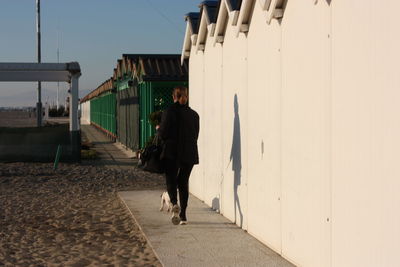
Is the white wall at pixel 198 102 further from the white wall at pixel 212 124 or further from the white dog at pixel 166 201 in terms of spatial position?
the white dog at pixel 166 201

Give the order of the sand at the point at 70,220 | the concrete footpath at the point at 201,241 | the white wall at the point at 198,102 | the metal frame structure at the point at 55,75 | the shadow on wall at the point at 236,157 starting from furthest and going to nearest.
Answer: the metal frame structure at the point at 55,75, the white wall at the point at 198,102, the shadow on wall at the point at 236,157, the sand at the point at 70,220, the concrete footpath at the point at 201,241

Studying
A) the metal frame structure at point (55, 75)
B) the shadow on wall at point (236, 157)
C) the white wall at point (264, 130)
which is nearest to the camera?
the white wall at point (264, 130)

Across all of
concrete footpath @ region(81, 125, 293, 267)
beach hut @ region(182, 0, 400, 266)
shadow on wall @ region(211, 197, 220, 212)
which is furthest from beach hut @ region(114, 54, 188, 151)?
beach hut @ region(182, 0, 400, 266)

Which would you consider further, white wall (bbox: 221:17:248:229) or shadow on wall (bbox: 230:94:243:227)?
shadow on wall (bbox: 230:94:243:227)

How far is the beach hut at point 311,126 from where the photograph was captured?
4.11 m

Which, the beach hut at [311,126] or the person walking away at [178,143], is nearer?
the beach hut at [311,126]

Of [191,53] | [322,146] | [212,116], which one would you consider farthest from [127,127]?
[322,146]

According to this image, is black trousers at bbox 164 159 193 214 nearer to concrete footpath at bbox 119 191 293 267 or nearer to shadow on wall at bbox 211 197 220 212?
concrete footpath at bbox 119 191 293 267

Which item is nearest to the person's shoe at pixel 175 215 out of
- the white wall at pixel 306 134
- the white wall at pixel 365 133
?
the white wall at pixel 306 134

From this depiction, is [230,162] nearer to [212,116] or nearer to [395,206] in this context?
[212,116]

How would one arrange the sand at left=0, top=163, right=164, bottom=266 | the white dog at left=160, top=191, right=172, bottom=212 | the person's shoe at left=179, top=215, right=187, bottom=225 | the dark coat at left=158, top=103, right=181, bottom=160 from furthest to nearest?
the white dog at left=160, top=191, right=172, bottom=212 < the person's shoe at left=179, top=215, right=187, bottom=225 < the dark coat at left=158, top=103, right=181, bottom=160 < the sand at left=0, top=163, right=164, bottom=266

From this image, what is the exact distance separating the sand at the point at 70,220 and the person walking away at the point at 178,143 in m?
0.72

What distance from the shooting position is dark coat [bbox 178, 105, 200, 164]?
7777 millimetres

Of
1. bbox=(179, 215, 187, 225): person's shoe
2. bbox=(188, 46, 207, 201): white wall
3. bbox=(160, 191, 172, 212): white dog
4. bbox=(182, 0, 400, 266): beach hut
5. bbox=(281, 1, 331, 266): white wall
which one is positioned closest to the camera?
bbox=(182, 0, 400, 266): beach hut
